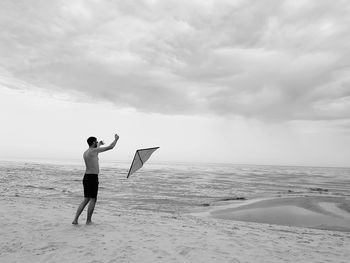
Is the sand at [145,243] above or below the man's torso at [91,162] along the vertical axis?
below

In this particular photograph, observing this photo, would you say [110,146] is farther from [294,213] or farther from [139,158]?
[294,213]

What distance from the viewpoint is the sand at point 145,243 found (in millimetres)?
5617

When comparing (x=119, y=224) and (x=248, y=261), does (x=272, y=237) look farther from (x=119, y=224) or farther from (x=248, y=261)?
(x=119, y=224)

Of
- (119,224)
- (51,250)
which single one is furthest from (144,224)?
(51,250)

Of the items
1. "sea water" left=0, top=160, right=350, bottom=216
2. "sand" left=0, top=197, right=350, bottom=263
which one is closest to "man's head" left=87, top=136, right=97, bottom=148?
"sand" left=0, top=197, right=350, bottom=263

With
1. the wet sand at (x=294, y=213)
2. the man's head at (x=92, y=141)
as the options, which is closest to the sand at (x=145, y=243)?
the man's head at (x=92, y=141)

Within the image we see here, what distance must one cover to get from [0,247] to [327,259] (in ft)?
21.9

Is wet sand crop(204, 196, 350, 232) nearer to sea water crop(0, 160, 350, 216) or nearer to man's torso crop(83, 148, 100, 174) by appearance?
sea water crop(0, 160, 350, 216)

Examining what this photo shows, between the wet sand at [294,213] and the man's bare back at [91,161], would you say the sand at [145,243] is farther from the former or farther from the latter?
the wet sand at [294,213]

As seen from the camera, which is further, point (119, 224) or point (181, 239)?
point (119, 224)

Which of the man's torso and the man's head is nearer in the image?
the man's torso

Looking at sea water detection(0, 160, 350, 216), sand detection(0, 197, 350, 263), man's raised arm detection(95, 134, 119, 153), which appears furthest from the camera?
sea water detection(0, 160, 350, 216)

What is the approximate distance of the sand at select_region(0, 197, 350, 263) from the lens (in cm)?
562

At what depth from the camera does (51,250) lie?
5.88 m
